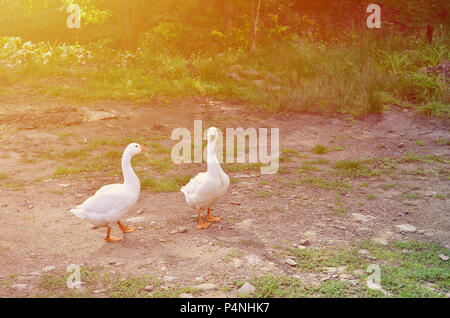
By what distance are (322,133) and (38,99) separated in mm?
6362

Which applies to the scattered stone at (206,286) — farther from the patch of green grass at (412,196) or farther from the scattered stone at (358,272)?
the patch of green grass at (412,196)

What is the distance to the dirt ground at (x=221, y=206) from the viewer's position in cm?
433

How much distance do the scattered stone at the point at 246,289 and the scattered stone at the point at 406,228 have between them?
7.03ft

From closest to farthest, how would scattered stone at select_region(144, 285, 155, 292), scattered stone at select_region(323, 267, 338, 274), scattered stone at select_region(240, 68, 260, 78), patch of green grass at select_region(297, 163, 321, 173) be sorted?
scattered stone at select_region(144, 285, 155, 292) → scattered stone at select_region(323, 267, 338, 274) → patch of green grass at select_region(297, 163, 321, 173) → scattered stone at select_region(240, 68, 260, 78)

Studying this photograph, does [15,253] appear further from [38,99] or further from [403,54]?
[403,54]

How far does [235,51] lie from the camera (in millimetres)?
13672

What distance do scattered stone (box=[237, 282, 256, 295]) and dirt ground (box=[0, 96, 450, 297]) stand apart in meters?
0.09

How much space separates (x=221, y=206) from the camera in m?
5.65

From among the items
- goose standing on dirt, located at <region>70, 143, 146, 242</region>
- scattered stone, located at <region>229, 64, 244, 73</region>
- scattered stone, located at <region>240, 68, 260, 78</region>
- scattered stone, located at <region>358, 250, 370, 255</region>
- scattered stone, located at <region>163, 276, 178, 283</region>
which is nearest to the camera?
scattered stone, located at <region>163, 276, 178, 283</region>

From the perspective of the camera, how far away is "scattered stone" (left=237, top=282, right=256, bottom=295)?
376cm

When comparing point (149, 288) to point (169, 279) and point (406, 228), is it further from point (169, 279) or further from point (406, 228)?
point (406, 228)

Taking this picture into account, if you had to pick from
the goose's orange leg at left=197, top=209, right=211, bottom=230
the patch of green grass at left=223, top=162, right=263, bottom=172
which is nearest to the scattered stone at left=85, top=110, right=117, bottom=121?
the patch of green grass at left=223, top=162, right=263, bottom=172

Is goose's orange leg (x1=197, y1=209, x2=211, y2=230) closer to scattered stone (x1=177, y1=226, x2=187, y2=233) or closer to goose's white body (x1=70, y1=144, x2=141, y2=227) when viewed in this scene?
scattered stone (x1=177, y1=226, x2=187, y2=233)

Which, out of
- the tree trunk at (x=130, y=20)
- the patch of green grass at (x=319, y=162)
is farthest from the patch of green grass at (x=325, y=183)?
the tree trunk at (x=130, y=20)
